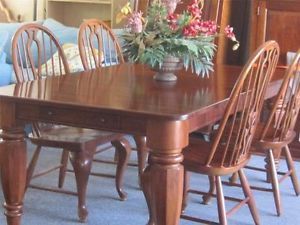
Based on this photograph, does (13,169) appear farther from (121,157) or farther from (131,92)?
(121,157)

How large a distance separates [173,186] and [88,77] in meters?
0.95

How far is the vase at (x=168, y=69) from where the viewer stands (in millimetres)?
2559

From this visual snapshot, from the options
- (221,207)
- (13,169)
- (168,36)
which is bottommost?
(221,207)

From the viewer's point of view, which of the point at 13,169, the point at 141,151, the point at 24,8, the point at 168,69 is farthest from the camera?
the point at 24,8

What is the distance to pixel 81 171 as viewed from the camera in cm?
281

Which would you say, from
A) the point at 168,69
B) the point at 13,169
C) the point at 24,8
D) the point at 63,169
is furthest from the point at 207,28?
the point at 24,8

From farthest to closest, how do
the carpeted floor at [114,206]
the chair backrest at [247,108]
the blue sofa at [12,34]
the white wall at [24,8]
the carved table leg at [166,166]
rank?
the white wall at [24,8]
the blue sofa at [12,34]
the carpeted floor at [114,206]
the chair backrest at [247,108]
the carved table leg at [166,166]

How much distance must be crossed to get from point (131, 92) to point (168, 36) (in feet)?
1.09

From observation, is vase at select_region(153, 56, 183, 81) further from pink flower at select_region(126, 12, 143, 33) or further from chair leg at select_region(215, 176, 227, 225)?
chair leg at select_region(215, 176, 227, 225)

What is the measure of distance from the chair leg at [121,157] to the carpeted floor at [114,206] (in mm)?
60

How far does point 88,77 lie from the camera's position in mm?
2785

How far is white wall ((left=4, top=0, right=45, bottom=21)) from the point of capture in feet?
20.3

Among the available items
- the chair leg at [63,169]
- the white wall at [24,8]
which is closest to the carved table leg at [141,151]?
the chair leg at [63,169]

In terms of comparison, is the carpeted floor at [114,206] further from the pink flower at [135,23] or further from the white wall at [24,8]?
the white wall at [24,8]
